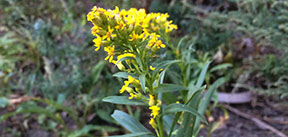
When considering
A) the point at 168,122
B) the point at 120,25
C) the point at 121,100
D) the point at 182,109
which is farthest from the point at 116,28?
the point at 168,122

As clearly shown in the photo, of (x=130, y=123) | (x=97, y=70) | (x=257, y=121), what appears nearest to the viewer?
(x=130, y=123)

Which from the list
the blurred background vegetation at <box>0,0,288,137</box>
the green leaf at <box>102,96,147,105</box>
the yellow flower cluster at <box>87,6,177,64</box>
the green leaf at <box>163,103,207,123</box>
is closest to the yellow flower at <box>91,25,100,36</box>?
the yellow flower cluster at <box>87,6,177,64</box>

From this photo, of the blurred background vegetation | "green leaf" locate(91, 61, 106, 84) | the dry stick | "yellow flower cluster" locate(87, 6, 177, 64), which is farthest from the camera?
"green leaf" locate(91, 61, 106, 84)

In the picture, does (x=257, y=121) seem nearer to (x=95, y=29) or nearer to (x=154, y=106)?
(x=154, y=106)

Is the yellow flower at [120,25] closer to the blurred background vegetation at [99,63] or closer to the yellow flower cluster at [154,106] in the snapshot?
the yellow flower cluster at [154,106]

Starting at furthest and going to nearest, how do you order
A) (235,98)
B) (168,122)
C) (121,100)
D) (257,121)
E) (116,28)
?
(235,98) < (257,121) < (168,122) < (121,100) < (116,28)

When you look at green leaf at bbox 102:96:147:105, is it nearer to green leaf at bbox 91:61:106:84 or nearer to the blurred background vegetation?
the blurred background vegetation

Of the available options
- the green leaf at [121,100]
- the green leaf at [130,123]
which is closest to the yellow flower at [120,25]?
the green leaf at [121,100]

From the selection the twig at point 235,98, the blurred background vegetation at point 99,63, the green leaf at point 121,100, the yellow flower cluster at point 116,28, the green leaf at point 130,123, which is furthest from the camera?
the twig at point 235,98
